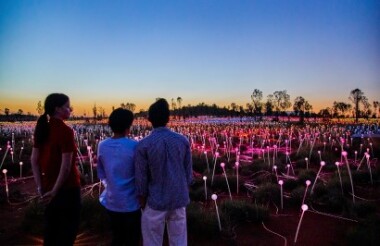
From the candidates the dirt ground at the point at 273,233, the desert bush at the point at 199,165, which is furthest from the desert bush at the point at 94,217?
the desert bush at the point at 199,165

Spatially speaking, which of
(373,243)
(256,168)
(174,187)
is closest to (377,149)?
(256,168)

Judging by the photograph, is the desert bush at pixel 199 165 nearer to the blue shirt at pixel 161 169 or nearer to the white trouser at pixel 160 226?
the white trouser at pixel 160 226

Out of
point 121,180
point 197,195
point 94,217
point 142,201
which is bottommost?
point 197,195

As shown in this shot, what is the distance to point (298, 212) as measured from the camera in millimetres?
6375

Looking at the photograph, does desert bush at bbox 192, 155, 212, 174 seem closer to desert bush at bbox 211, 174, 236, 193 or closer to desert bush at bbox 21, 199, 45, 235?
desert bush at bbox 211, 174, 236, 193

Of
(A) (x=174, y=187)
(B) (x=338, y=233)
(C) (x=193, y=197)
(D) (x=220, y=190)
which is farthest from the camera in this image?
(D) (x=220, y=190)

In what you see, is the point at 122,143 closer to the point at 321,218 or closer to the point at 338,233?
the point at 338,233

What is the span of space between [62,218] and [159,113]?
50.7 inches

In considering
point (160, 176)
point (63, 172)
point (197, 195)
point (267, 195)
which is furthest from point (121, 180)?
point (267, 195)

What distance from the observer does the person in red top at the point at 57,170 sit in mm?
3385

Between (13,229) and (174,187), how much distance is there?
339cm

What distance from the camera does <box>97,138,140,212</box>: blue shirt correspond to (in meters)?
3.39

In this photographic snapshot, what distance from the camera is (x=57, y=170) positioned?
11.4ft

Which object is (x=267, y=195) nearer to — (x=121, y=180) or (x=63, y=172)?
(x=121, y=180)
